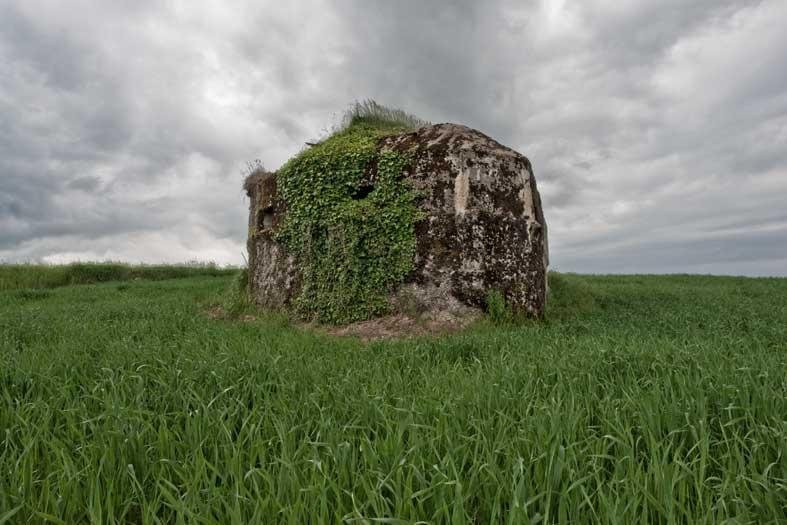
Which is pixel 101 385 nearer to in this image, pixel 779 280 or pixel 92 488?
pixel 92 488

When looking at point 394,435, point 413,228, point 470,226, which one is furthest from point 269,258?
point 394,435

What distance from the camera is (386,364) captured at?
14.8ft

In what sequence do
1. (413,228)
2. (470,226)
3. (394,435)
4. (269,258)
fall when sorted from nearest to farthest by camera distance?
(394,435), (470,226), (413,228), (269,258)

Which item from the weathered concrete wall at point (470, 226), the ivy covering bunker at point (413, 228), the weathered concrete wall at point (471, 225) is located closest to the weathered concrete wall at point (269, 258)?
the ivy covering bunker at point (413, 228)

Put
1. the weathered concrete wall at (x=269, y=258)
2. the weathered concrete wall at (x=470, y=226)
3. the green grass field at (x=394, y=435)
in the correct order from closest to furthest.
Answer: the green grass field at (x=394, y=435), the weathered concrete wall at (x=470, y=226), the weathered concrete wall at (x=269, y=258)

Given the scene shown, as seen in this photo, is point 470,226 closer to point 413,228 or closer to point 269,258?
point 413,228

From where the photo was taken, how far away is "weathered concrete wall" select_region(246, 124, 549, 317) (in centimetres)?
795

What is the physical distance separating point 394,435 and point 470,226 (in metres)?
6.05

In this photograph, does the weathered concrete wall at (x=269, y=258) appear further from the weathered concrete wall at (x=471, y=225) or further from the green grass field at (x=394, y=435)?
the green grass field at (x=394, y=435)

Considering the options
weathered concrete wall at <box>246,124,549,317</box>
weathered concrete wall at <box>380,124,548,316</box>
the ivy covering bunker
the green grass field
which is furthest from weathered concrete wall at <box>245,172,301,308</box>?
the green grass field

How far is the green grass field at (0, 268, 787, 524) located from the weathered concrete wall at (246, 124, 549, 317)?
2.51 metres

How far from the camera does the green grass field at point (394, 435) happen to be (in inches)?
69.1

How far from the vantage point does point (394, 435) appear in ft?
7.44

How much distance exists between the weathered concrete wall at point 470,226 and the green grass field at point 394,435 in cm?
251
